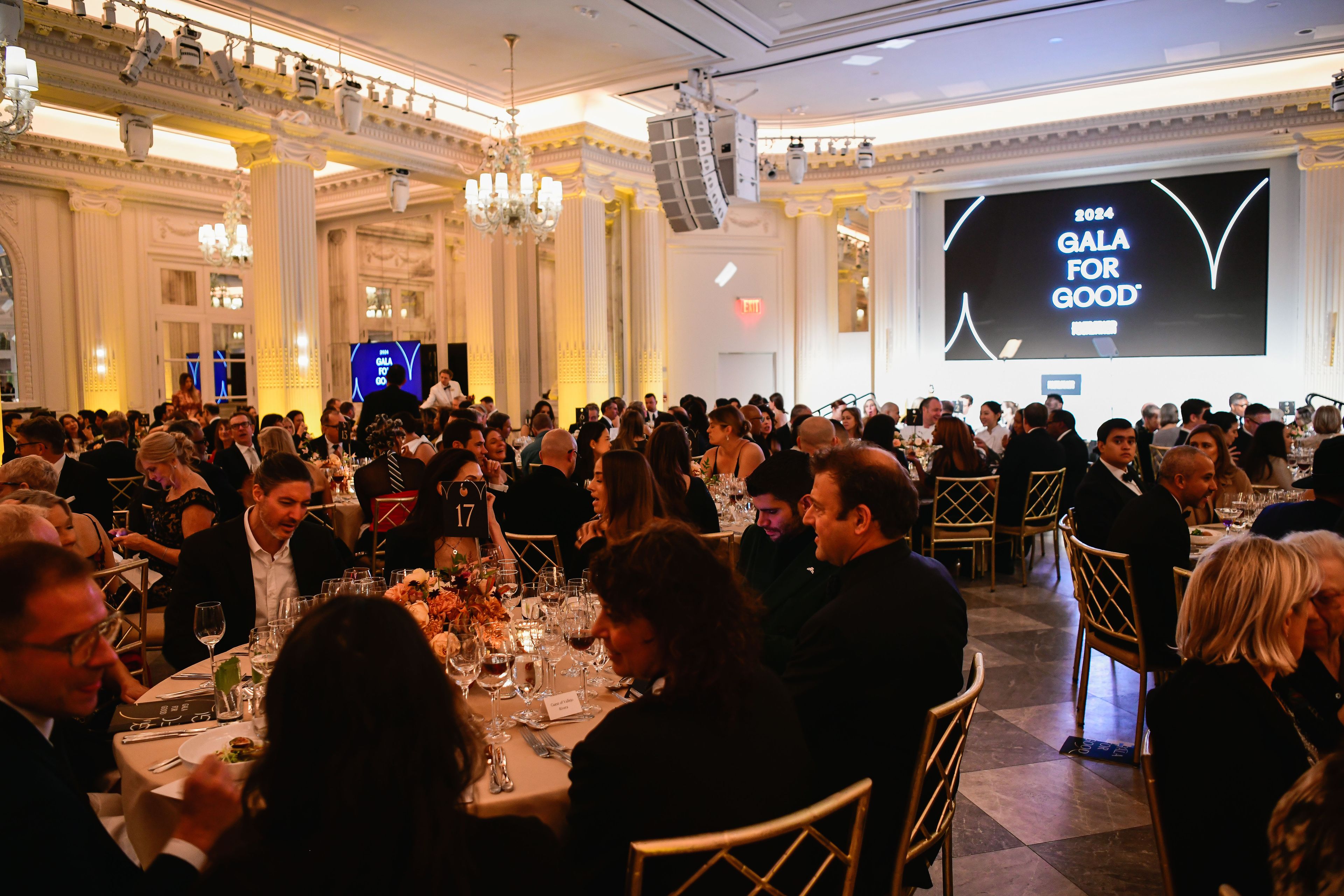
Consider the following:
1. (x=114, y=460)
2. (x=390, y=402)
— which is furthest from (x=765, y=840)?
(x=390, y=402)

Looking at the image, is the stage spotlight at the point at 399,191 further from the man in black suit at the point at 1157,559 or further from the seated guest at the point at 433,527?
the man in black suit at the point at 1157,559

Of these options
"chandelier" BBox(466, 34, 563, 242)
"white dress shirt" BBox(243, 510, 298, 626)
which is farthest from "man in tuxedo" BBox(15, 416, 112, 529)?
"chandelier" BBox(466, 34, 563, 242)

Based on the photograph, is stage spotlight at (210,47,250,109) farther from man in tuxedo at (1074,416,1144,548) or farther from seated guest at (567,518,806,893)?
seated guest at (567,518,806,893)

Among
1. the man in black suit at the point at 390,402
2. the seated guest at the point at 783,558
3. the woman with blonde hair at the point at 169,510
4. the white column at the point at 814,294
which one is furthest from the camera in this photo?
the white column at the point at 814,294

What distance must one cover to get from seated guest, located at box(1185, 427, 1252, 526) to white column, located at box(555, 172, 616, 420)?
31.7 ft

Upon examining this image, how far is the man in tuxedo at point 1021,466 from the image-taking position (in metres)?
7.17

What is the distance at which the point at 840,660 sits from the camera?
81.5 inches

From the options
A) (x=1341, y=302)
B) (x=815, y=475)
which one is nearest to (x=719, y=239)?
(x=1341, y=302)

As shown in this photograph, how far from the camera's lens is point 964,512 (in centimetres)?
673

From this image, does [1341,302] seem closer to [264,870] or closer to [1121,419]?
[1121,419]

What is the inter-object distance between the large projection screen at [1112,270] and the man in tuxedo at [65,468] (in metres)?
13.4

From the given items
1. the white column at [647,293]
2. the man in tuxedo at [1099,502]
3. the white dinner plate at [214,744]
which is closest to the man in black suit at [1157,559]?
the man in tuxedo at [1099,502]

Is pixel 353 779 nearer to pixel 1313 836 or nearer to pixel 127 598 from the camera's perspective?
pixel 1313 836

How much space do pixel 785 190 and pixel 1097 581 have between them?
1303 cm
